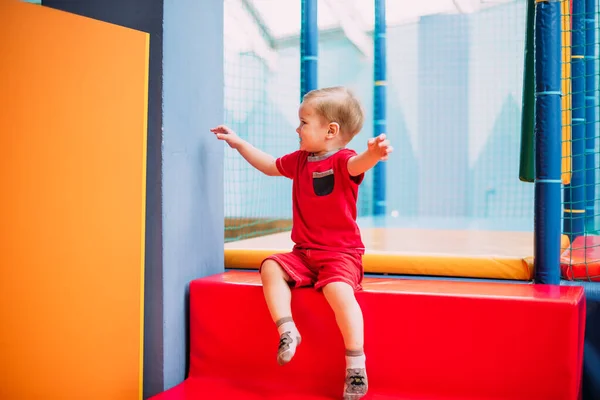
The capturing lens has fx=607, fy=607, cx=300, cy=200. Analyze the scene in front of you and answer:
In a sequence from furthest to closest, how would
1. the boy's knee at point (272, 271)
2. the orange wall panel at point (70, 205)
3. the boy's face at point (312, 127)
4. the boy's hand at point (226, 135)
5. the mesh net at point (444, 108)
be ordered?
the mesh net at point (444, 108) < the boy's hand at point (226, 135) < the boy's face at point (312, 127) < the boy's knee at point (272, 271) < the orange wall panel at point (70, 205)

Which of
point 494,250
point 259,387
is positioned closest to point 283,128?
point 494,250

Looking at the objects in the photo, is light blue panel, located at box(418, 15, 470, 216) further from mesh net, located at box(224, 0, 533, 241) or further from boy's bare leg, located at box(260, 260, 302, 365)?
boy's bare leg, located at box(260, 260, 302, 365)

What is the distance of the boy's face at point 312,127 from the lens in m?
1.70

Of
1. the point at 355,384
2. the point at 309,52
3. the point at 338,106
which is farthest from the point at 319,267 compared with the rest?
the point at 309,52

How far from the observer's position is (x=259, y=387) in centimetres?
164

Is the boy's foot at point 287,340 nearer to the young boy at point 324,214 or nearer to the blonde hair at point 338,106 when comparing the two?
the young boy at point 324,214

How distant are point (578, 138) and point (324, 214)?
1.89 m

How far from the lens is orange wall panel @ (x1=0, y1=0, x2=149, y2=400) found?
1361 mm

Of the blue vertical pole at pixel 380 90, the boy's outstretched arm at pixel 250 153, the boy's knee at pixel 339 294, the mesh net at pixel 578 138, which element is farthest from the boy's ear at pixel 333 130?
the blue vertical pole at pixel 380 90

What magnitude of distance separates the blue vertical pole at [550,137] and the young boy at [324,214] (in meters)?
0.52

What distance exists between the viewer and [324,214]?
1.67 m

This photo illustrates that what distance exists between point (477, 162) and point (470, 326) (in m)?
4.58

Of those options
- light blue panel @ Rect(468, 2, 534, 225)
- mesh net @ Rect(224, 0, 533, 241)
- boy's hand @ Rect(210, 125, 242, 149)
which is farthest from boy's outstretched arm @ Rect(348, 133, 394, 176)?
light blue panel @ Rect(468, 2, 534, 225)

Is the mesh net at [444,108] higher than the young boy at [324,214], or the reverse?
the mesh net at [444,108]
